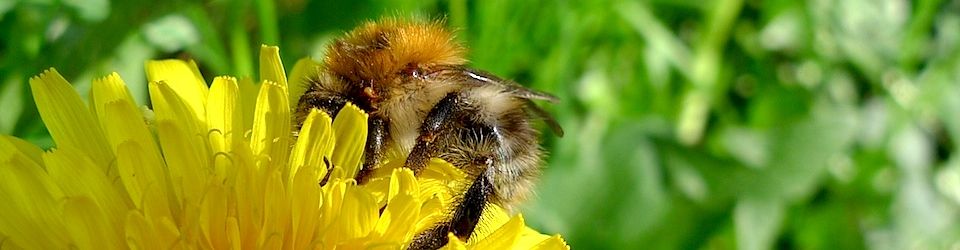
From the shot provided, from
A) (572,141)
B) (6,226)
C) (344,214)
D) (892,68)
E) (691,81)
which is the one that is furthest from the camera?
(892,68)

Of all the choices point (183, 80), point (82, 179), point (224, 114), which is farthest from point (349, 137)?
point (82, 179)

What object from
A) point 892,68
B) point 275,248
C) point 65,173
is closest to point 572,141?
point 892,68

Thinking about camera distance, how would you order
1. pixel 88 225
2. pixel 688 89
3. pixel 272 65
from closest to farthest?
pixel 88 225 < pixel 272 65 < pixel 688 89

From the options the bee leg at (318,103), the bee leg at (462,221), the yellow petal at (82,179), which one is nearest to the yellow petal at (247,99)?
the bee leg at (318,103)

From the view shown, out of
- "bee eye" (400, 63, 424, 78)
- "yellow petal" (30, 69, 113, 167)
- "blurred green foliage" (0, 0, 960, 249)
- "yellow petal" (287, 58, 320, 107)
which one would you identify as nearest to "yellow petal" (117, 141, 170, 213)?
"yellow petal" (30, 69, 113, 167)

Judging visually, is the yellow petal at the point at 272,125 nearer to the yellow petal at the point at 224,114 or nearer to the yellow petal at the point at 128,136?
the yellow petal at the point at 224,114

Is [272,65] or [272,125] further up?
[272,65]

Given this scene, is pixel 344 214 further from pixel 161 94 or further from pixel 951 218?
pixel 951 218

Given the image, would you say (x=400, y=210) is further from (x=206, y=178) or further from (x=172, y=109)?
(x=172, y=109)
